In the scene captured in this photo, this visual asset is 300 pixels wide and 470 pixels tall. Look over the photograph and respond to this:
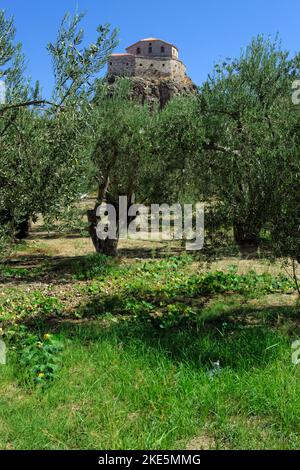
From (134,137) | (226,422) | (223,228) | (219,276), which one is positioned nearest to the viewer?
(226,422)

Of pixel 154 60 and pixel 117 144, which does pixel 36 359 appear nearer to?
pixel 117 144

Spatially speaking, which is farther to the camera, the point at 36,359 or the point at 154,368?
the point at 36,359

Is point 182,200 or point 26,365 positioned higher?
point 182,200

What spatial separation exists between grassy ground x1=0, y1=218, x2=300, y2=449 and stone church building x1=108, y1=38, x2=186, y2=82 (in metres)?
81.4

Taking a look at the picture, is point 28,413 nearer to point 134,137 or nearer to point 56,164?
point 56,164

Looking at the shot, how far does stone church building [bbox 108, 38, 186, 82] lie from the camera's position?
85.5 metres

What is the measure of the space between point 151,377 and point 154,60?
90.9 metres

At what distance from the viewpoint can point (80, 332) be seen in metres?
7.26

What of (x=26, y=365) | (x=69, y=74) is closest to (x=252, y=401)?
(x=26, y=365)

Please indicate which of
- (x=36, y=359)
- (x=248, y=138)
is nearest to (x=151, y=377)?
(x=36, y=359)

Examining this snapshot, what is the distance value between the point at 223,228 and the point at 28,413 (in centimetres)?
497

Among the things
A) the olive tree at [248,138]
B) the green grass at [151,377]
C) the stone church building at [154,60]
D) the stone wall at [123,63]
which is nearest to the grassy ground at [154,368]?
the green grass at [151,377]

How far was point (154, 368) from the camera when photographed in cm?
548

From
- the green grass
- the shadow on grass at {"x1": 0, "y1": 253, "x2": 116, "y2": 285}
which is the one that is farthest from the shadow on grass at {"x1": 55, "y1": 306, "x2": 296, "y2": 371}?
the shadow on grass at {"x1": 0, "y1": 253, "x2": 116, "y2": 285}
